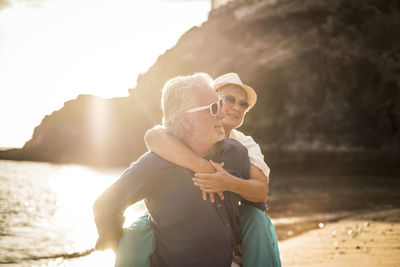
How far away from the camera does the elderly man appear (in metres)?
2.22

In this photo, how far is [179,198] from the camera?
2238 mm

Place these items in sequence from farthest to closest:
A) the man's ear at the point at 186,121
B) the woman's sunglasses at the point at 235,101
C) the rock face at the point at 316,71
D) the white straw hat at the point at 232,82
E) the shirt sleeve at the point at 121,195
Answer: the rock face at the point at 316,71 < the woman's sunglasses at the point at 235,101 < the white straw hat at the point at 232,82 < the man's ear at the point at 186,121 < the shirt sleeve at the point at 121,195

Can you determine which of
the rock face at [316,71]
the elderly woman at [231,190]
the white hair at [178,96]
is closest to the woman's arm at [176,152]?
the elderly woman at [231,190]

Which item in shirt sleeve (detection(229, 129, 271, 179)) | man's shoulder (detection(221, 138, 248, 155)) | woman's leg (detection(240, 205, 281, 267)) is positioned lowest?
woman's leg (detection(240, 205, 281, 267))

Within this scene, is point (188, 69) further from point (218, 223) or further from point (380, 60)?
point (218, 223)

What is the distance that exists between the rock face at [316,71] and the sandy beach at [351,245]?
1163 inches

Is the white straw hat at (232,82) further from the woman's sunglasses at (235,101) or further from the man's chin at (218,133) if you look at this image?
the man's chin at (218,133)

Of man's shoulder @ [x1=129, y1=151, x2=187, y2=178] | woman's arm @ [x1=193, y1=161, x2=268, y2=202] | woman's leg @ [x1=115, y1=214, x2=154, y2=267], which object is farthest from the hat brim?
woman's leg @ [x1=115, y1=214, x2=154, y2=267]

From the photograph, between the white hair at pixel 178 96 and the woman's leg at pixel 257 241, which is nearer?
the white hair at pixel 178 96

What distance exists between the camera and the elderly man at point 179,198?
2.22 metres

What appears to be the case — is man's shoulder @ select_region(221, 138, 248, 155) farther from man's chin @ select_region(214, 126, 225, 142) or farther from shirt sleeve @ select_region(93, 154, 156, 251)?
shirt sleeve @ select_region(93, 154, 156, 251)

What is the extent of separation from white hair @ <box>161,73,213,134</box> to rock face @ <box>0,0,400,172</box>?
38642 mm

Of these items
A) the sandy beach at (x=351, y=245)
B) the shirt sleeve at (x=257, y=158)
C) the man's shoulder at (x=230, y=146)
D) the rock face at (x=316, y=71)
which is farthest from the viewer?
the rock face at (x=316, y=71)

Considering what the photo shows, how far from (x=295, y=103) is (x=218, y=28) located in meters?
17.8
